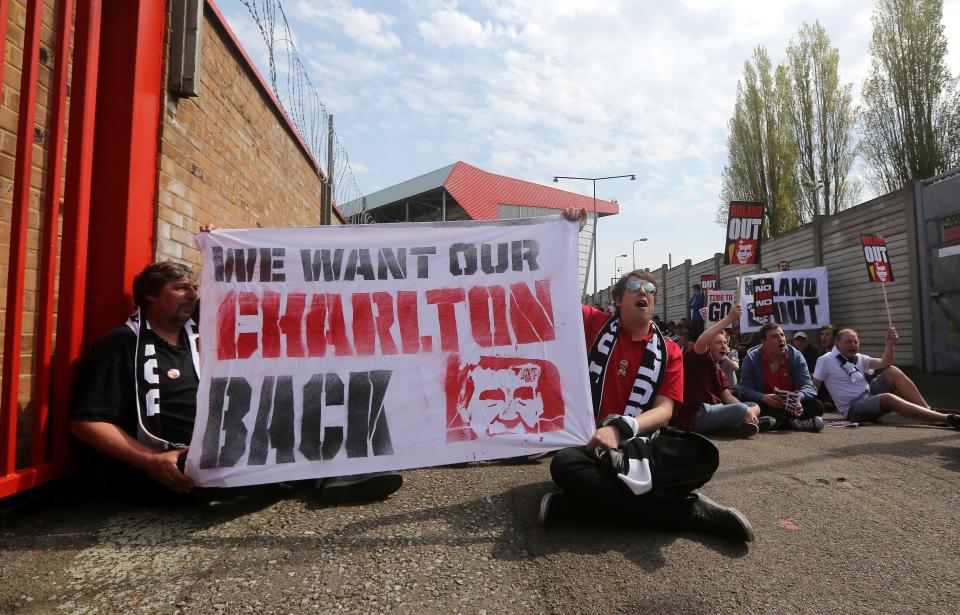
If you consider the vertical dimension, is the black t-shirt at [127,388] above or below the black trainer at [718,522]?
above

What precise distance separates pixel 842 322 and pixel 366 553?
Answer: 40.1ft

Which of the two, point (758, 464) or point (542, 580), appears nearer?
point (542, 580)

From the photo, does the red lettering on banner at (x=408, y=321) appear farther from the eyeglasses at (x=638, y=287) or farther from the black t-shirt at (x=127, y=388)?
the eyeglasses at (x=638, y=287)

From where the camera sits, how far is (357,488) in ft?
9.39

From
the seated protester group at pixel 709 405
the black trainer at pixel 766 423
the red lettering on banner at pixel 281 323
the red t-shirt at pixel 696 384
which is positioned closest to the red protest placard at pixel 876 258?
the black trainer at pixel 766 423

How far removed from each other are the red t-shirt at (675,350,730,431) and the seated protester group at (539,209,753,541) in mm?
2318

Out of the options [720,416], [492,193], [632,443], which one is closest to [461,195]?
[492,193]

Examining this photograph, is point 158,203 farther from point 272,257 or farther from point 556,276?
point 556,276

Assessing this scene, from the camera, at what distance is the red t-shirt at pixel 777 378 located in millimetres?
6184

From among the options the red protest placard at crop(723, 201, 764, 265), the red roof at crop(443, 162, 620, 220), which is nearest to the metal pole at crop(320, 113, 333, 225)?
the red protest placard at crop(723, 201, 764, 265)

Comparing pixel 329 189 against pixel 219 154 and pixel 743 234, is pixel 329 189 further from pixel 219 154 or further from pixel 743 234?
pixel 743 234

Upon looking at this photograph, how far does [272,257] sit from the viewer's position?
302 centimetres

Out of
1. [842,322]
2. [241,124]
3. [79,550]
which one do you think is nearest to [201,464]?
[79,550]

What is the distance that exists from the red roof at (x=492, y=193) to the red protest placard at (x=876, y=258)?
58.3 feet
